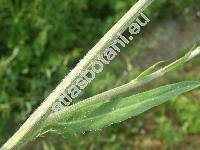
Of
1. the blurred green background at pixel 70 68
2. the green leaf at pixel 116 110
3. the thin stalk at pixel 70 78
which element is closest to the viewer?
the thin stalk at pixel 70 78

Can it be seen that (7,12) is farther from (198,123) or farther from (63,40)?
(198,123)

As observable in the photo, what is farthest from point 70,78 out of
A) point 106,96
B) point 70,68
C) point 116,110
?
point 70,68

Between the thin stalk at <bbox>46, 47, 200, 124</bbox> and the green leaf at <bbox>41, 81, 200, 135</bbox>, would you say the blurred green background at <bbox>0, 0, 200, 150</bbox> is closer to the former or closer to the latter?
the green leaf at <bbox>41, 81, 200, 135</bbox>

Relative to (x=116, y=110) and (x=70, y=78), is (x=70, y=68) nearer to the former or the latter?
(x=116, y=110)

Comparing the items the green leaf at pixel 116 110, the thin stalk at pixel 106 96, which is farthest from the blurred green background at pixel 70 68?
the thin stalk at pixel 106 96

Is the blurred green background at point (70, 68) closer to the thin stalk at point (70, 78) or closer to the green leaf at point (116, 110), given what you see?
the green leaf at point (116, 110)

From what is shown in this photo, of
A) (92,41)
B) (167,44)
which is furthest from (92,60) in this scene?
(167,44)
